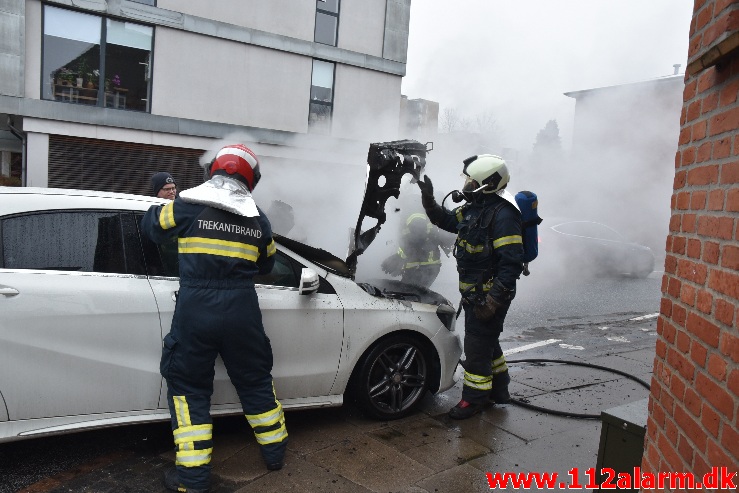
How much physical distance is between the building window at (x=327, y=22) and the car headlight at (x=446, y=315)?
45.4ft

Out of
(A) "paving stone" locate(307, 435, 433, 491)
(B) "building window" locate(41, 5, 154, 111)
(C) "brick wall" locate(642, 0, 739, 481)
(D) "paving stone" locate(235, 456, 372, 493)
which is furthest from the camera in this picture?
(B) "building window" locate(41, 5, 154, 111)

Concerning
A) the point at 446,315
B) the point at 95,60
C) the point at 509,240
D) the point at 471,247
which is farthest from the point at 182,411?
Answer: the point at 95,60

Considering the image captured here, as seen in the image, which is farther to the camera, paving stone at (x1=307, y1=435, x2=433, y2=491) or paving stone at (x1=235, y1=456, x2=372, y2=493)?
paving stone at (x1=307, y1=435, x2=433, y2=491)

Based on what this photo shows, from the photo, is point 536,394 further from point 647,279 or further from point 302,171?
point 647,279

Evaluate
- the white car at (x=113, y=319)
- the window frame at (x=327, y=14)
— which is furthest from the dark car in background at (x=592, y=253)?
the white car at (x=113, y=319)

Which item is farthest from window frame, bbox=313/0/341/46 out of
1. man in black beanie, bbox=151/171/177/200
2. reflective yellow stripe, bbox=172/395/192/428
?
reflective yellow stripe, bbox=172/395/192/428

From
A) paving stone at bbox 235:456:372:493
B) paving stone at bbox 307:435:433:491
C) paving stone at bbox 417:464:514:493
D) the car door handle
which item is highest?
the car door handle

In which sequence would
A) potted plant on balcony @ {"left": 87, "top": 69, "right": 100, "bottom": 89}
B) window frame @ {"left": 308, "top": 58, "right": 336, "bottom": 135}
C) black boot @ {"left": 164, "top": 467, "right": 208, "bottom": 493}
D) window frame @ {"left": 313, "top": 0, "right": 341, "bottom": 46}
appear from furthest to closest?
window frame @ {"left": 308, "top": 58, "right": 336, "bottom": 135}
window frame @ {"left": 313, "top": 0, "right": 341, "bottom": 46}
potted plant on balcony @ {"left": 87, "top": 69, "right": 100, "bottom": 89}
black boot @ {"left": 164, "top": 467, "right": 208, "bottom": 493}

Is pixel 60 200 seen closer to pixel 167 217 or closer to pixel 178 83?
pixel 167 217

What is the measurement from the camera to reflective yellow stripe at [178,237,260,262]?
10.3 feet

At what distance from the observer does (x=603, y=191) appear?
53.9 ft

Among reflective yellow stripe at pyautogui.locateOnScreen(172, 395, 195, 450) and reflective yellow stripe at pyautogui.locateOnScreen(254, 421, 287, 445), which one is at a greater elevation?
reflective yellow stripe at pyautogui.locateOnScreen(172, 395, 195, 450)

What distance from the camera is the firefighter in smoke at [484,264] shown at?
4207mm

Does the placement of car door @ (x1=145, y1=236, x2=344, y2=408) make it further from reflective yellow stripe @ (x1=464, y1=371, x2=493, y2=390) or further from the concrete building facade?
the concrete building facade
